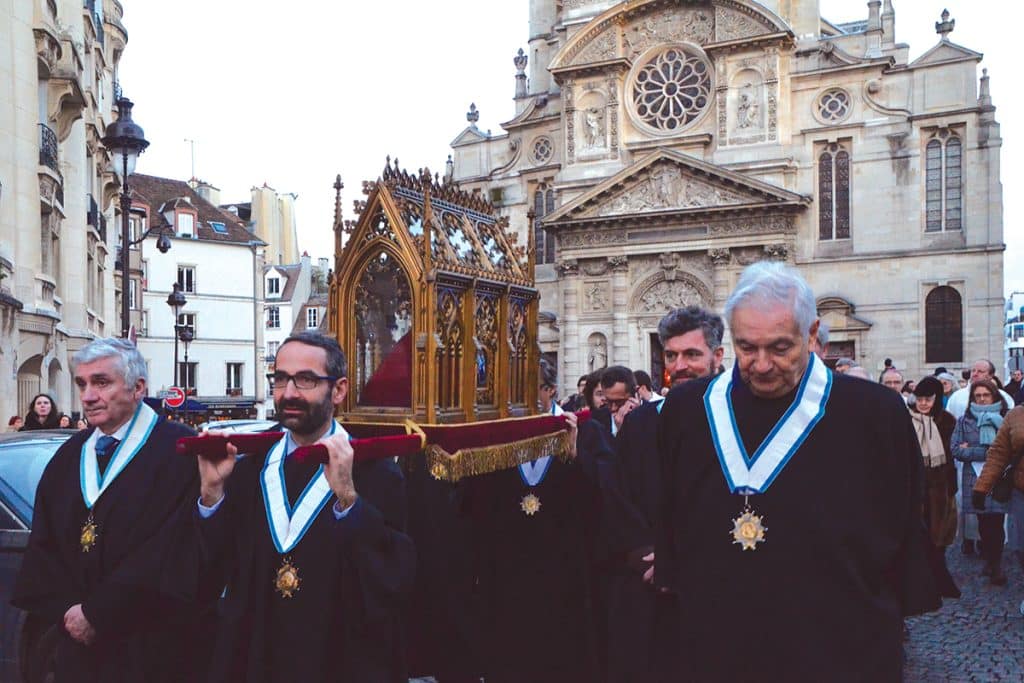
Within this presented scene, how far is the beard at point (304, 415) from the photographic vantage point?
3840mm

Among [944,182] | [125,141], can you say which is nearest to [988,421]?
[125,141]

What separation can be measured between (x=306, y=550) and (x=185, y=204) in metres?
41.9

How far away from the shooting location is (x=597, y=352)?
33469 millimetres

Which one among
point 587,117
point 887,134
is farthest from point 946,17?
point 587,117

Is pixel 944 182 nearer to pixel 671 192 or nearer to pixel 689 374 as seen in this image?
pixel 671 192

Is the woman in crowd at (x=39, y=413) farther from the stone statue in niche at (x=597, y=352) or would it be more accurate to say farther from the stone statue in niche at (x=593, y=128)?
the stone statue in niche at (x=593, y=128)

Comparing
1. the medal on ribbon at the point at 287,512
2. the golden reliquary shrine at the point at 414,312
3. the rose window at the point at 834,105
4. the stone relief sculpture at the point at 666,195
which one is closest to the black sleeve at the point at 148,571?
the medal on ribbon at the point at 287,512

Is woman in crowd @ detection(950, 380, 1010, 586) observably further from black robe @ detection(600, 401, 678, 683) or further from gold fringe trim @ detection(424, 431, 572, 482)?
black robe @ detection(600, 401, 678, 683)

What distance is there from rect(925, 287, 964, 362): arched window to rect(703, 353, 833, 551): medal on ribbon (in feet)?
92.2

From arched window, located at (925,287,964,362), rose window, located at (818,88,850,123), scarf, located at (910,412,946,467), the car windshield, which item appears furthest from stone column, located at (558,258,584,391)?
the car windshield

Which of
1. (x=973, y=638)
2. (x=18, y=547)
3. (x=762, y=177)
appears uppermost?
(x=762, y=177)

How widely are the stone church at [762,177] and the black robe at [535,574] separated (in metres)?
22.2

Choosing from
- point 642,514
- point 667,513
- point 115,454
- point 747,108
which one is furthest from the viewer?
point 747,108

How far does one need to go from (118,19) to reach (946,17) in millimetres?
25710
